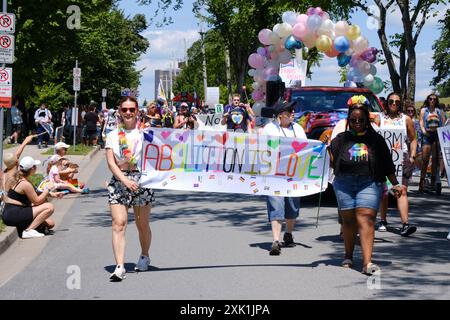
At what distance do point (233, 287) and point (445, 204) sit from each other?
8.59 meters

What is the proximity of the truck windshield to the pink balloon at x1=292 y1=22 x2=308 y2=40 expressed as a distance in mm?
4888

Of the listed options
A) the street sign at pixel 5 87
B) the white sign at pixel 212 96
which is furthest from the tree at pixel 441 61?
the street sign at pixel 5 87

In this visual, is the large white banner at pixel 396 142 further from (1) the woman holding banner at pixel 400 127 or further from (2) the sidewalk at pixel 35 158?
(2) the sidewalk at pixel 35 158

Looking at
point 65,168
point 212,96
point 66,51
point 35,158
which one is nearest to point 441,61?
point 212,96

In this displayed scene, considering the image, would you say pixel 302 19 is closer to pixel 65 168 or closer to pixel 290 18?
pixel 290 18

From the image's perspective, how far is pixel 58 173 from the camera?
55.5 feet

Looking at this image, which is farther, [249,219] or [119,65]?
[119,65]

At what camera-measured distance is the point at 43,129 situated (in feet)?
120

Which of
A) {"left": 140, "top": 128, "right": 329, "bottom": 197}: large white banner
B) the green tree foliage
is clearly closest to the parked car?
{"left": 140, "top": 128, "right": 329, "bottom": 197}: large white banner

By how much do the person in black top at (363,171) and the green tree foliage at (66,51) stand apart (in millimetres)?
25560

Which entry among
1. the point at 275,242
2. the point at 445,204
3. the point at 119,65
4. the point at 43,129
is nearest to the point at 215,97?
the point at 119,65

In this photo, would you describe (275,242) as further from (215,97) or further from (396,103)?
(215,97)

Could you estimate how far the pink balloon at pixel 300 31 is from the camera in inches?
856

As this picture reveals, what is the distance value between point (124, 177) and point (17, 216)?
3.80 m
